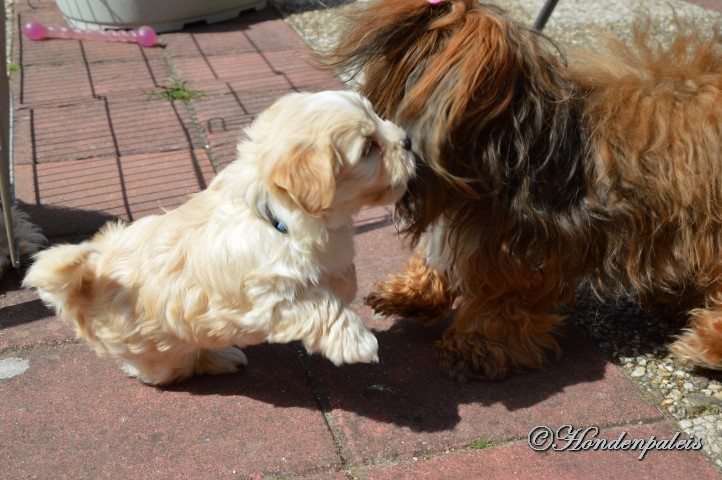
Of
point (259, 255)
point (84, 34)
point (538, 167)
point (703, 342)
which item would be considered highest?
point (538, 167)

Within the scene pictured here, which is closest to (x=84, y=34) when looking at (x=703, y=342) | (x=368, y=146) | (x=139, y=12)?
(x=139, y=12)

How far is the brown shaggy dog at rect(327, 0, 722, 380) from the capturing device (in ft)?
8.41

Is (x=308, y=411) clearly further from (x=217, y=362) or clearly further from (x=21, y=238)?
(x=21, y=238)

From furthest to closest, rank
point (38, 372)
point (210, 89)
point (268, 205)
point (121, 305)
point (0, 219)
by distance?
point (210, 89) < point (0, 219) < point (38, 372) < point (121, 305) < point (268, 205)

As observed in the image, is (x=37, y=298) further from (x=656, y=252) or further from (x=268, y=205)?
(x=656, y=252)

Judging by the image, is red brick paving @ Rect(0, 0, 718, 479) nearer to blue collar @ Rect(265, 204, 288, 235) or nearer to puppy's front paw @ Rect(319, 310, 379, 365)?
puppy's front paw @ Rect(319, 310, 379, 365)

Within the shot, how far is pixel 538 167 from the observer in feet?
8.94

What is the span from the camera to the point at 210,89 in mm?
5527

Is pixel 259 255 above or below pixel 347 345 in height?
above

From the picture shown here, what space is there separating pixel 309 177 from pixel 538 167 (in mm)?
878

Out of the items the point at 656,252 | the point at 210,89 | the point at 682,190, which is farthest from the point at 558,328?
the point at 210,89

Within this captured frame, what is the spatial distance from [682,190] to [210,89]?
11.7 feet

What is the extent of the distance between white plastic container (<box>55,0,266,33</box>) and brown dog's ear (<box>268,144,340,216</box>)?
4.60 metres

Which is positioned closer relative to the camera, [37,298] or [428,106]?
[428,106]
